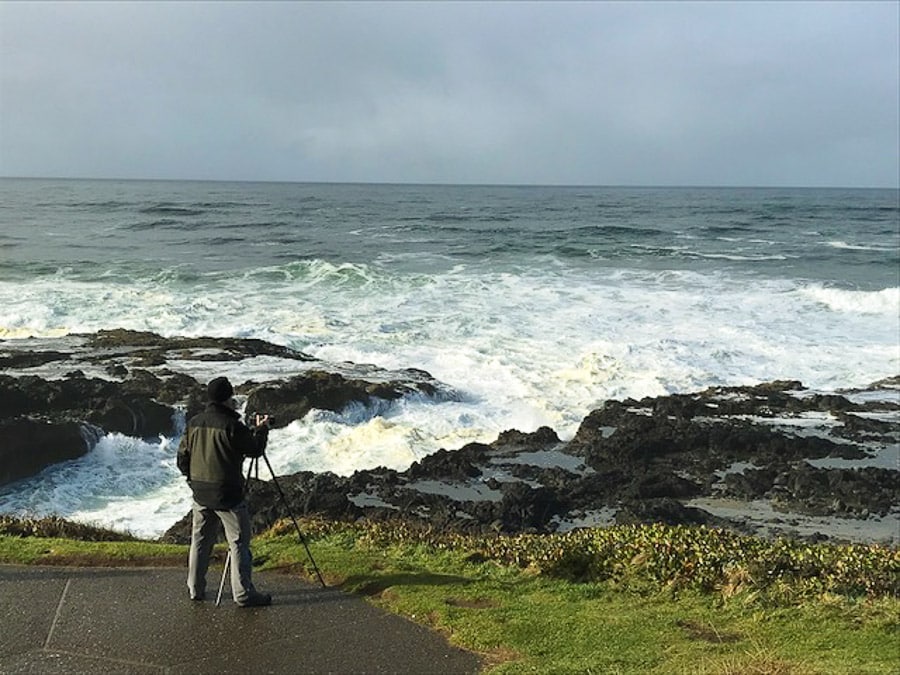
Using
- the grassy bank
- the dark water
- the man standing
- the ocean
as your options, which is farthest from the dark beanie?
the dark water

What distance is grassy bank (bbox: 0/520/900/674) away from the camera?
489cm

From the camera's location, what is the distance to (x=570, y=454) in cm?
1462

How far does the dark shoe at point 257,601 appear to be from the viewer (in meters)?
5.77

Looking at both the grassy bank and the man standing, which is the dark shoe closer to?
the man standing

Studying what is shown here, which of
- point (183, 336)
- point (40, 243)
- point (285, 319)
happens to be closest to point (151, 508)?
point (183, 336)

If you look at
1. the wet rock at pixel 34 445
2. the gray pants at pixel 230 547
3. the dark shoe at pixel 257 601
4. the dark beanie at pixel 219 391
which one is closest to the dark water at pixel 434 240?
the wet rock at pixel 34 445

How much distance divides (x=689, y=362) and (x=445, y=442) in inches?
326

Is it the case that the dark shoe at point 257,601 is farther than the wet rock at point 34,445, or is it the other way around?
the wet rock at point 34,445

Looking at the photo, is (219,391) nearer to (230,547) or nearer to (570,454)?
(230,547)

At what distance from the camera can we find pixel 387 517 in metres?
11.3

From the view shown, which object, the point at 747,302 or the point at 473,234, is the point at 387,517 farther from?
the point at 473,234

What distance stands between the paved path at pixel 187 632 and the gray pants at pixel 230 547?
129mm

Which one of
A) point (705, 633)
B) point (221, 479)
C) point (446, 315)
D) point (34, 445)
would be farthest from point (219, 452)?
point (446, 315)

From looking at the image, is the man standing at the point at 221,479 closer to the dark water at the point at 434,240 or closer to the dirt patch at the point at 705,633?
the dirt patch at the point at 705,633
